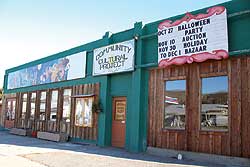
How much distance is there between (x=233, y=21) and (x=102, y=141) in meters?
8.04

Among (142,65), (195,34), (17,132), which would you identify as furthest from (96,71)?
(17,132)

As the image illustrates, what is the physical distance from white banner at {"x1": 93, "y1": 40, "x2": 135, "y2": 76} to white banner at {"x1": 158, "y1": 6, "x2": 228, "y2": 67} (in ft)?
5.91

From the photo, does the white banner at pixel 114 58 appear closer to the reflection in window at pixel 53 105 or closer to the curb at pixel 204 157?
the curb at pixel 204 157

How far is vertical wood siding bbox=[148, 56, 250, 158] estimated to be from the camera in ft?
33.3

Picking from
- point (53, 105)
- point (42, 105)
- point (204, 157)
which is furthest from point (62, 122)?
point (204, 157)

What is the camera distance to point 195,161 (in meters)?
10.8

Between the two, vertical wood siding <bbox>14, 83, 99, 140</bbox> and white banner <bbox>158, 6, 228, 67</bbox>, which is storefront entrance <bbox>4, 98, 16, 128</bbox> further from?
white banner <bbox>158, 6, 228, 67</bbox>

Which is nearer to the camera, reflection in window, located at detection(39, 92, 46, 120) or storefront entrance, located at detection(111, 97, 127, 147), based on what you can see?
storefront entrance, located at detection(111, 97, 127, 147)

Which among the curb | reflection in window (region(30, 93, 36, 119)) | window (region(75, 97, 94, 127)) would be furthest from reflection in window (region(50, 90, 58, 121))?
the curb

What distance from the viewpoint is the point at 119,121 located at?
14.7 metres

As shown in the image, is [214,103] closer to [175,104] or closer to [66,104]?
[175,104]

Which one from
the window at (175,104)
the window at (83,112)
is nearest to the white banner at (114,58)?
the window at (83,112)

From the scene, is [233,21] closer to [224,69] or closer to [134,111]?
[224,69]

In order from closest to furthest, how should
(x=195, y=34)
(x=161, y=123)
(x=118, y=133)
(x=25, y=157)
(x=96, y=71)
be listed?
(x=25, y=157)
(x=195, y=34)
(x=161, y=123)
(x=118, y=133)
(x=96, y=71)
